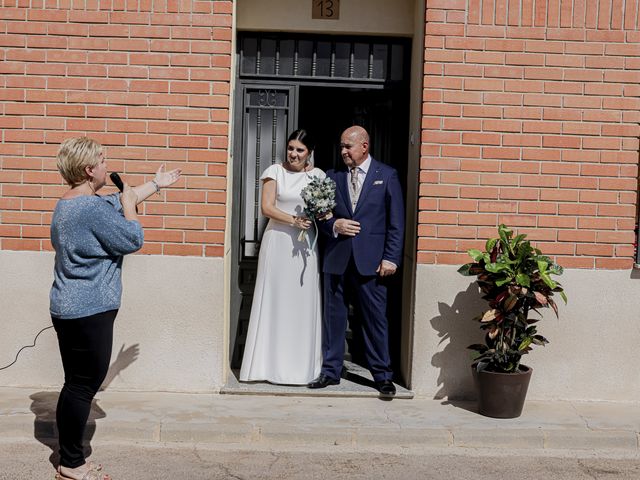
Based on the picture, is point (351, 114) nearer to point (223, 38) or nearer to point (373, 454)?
point (223, 38)

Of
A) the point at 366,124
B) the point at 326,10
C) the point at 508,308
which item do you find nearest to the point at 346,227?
the point at 366,124

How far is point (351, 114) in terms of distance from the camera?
7945mm

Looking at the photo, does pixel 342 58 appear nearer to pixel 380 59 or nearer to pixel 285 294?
pixel 380 59

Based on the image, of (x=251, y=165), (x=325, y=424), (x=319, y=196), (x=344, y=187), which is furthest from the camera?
(x=251, y=165)

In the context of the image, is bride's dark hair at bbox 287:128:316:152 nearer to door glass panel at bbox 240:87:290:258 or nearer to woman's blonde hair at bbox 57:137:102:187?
door glass panel at bbox 240:87:290:258

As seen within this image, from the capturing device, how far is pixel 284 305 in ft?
24.0

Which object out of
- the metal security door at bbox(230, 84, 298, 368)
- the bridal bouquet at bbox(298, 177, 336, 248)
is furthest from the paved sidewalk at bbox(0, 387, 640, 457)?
A: the bridal bouquet at bbox(298, 177, 336, 248)

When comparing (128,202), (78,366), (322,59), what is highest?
(322,59)

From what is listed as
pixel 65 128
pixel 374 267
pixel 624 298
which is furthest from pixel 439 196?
pixel 65 128

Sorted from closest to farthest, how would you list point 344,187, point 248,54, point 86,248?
point 86,248 < point 344,187 < point 248,54

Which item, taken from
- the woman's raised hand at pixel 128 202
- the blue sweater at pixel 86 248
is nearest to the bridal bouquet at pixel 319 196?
the woman's raised hand at pixel 128 202

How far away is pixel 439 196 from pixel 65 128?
284cm

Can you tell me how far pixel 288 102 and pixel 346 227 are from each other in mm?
1273

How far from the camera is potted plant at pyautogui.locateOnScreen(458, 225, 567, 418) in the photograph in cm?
645
